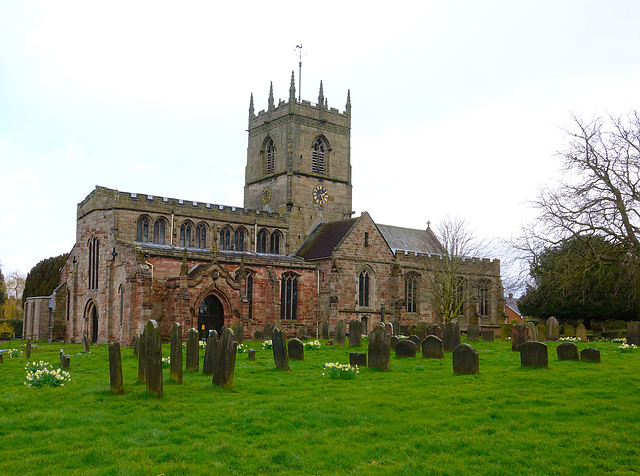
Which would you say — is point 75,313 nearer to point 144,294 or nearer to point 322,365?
point 144,294

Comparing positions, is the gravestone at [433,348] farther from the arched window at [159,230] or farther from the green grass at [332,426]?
the arched window at [159,230]

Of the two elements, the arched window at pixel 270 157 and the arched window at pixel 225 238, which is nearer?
the arched window at pixel 225 238

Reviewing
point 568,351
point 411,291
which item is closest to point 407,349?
point 568,351

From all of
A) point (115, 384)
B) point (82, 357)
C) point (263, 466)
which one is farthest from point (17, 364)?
point (263, 466)

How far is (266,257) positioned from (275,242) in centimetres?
572

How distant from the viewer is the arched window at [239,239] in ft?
133

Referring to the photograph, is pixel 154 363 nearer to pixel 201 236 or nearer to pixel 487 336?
pixel 487 336

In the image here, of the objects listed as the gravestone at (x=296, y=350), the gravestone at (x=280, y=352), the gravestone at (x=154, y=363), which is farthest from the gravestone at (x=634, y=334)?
the gravestone at (x=154, y=363)

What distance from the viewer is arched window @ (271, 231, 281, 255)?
42469 millimetres

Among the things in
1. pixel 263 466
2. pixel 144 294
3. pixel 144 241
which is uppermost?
pixel 144 241

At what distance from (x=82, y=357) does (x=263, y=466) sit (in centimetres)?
1490

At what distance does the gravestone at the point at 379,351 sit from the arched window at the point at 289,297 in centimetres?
2113

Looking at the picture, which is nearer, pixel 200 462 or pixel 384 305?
pixel 200 462

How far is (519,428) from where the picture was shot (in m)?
9.34
